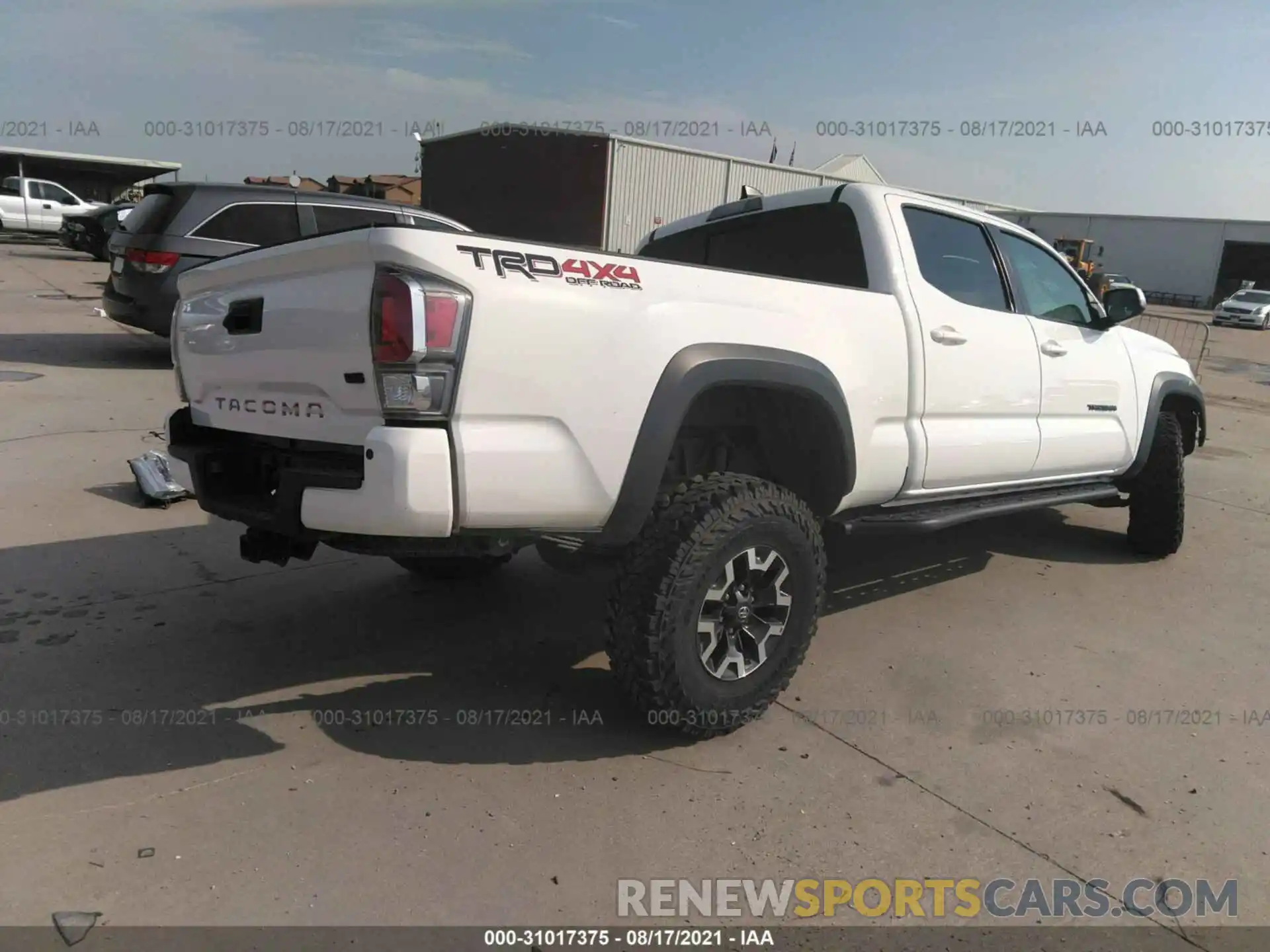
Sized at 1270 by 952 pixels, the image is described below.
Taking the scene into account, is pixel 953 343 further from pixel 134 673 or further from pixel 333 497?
pixel 134 673

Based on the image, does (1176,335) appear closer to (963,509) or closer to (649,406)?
(963,509)

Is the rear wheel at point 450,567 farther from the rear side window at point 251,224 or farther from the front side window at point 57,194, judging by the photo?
the front side window at point 57,194

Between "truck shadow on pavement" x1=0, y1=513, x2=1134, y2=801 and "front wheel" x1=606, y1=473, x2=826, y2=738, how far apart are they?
281mm

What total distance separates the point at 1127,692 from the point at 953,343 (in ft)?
5.41

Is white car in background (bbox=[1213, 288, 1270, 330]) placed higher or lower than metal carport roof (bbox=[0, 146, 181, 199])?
lower

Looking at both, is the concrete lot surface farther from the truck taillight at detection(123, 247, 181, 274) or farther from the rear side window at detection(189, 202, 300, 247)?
the rear side window at detection(189, 202, 300, 247)

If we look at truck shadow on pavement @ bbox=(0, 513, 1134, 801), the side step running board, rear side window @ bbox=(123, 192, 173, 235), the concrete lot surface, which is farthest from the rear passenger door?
rear side window @ bbox=(123, 192, 173, 235)

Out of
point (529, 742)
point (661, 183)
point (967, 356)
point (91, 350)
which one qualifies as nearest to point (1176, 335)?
point (661, 183)

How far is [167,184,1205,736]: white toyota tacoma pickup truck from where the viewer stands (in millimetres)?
2543

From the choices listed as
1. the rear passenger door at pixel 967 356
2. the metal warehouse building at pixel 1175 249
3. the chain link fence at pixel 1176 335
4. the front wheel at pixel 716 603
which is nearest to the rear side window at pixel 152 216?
the rear passenger door at pixel 967 356

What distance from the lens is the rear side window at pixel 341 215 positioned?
364 inches

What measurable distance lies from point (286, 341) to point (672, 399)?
122 cm

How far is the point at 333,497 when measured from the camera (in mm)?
2615

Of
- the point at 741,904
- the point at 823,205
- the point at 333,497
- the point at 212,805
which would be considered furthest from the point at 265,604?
the point at 823,205
